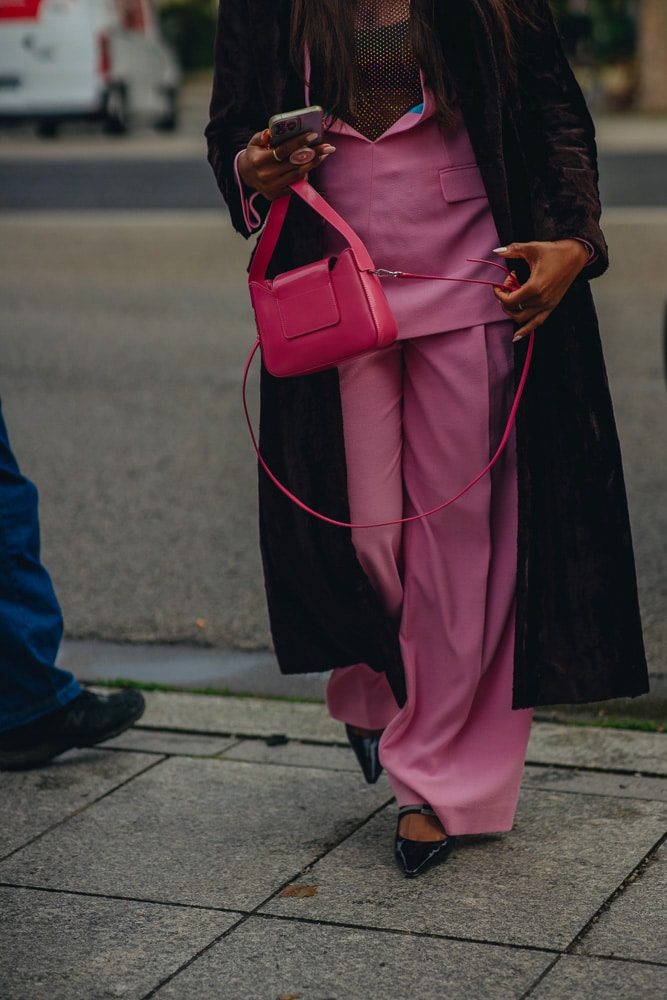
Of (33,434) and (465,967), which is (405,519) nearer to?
(465,967)

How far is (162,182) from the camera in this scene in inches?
650

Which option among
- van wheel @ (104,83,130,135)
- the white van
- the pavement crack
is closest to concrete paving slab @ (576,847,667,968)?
the pavement crack

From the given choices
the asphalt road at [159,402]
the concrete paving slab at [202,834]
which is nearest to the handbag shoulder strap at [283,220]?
the concrete paving slab at [202,834]

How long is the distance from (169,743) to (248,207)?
1.39 metres

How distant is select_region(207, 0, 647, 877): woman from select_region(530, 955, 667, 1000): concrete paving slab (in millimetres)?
472

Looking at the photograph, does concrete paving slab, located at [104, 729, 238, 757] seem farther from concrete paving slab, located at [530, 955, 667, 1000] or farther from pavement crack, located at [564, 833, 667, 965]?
concrete paving slab, located at [530, 955, 667, 1000]

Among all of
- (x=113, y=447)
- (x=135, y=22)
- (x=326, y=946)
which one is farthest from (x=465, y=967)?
(x=135, y=22)

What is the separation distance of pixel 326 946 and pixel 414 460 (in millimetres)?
919

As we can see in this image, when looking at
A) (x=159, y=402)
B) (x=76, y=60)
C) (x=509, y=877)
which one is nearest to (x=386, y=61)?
(x=509, y=877)

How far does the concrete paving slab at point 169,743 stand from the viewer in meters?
3.75

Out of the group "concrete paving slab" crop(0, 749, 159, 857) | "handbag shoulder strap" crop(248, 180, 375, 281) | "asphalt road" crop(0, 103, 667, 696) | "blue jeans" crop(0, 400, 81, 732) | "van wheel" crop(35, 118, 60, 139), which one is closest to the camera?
"handbag shoulder strap" crop(248, 180, 375, 281)

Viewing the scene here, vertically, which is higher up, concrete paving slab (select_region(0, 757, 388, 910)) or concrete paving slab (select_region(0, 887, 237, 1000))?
concrete paving slab (select_region(0, 887, 237, 1000))

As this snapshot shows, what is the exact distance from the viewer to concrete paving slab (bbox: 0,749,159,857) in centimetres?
331

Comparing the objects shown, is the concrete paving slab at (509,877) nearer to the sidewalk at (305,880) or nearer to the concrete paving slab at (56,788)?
the sidewalk at (305,880)
